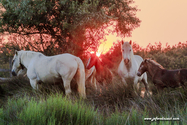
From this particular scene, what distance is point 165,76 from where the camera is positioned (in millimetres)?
5305

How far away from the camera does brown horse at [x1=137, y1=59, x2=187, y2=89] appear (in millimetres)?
4980

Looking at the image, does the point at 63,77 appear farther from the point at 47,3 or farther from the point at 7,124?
the point at 47,3

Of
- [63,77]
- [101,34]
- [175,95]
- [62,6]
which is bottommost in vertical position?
[175,95]

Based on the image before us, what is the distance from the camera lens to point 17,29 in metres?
11.9

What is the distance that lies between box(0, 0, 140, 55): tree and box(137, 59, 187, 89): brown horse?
5.06 metres

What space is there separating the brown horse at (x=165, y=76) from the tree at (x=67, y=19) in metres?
5.06

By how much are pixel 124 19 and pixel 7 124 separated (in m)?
11.0

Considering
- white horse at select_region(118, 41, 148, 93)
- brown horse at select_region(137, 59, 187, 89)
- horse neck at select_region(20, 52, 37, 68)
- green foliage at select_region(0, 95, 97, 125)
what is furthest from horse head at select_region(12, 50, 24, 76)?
brown horse at select_region(137, 59, 187, 89)

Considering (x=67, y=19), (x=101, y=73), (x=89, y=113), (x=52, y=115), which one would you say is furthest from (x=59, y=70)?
(x=67, y=19)

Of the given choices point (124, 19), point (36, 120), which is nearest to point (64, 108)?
point (36, 120)

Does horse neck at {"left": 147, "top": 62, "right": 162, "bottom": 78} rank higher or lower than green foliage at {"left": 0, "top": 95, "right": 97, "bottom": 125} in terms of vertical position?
higher

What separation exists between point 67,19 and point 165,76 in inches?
281

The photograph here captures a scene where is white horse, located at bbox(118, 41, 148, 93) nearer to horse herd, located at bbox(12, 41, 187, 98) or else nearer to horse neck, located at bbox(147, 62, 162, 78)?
horse herd, located at bbox(12, 41, 187, 98)

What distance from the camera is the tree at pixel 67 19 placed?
32.4ft
